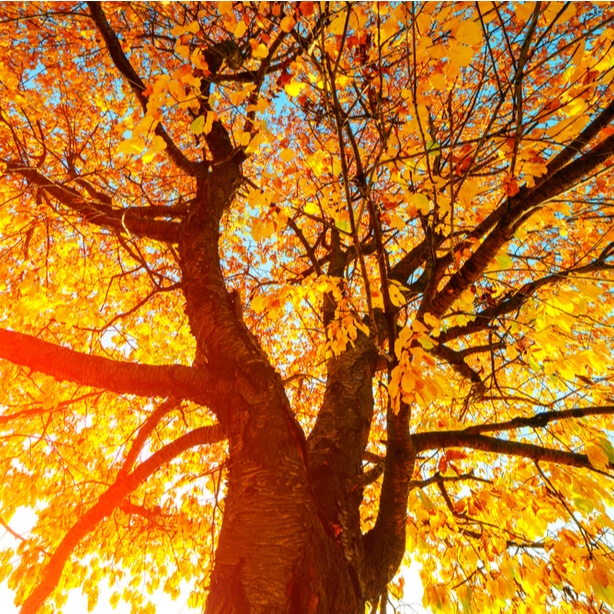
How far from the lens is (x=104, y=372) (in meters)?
2.25

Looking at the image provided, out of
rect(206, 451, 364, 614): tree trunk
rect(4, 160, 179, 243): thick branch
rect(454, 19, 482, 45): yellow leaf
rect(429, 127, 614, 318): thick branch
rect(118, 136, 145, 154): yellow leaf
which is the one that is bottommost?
rect(206, 451, 364, 614): tree trunk

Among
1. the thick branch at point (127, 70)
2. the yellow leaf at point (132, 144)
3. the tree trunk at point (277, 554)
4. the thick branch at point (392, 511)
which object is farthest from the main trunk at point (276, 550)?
the thick branch at point (127, 70)

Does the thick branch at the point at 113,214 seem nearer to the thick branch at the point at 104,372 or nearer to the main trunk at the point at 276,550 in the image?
the thick branch at the point at 104,372

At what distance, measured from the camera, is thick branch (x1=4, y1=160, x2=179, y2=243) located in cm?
321

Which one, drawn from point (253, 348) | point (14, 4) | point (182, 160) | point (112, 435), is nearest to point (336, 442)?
point (253, 348)

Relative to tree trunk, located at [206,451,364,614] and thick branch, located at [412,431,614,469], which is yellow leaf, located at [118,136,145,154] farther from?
thick branch, located at [412,431,614,469]

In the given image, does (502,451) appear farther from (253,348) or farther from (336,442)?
(253,348)

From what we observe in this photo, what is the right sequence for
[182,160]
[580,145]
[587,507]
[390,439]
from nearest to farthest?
[580,145] < [587,507] < [390,439] < [182,160]

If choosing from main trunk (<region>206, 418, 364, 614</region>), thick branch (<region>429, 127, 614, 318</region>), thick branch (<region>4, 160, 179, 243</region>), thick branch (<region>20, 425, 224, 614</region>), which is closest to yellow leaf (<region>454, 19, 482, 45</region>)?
thick branch (<region>429, 127, 614, 318</region>)

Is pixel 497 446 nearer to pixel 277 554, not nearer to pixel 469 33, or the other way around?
pixel 277 554

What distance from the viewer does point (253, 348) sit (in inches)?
95.2

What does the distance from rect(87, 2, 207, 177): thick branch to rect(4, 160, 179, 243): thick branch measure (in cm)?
50

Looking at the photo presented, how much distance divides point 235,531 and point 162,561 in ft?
14.8

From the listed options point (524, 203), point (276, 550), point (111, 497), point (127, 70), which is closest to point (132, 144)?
point (127, 70)
